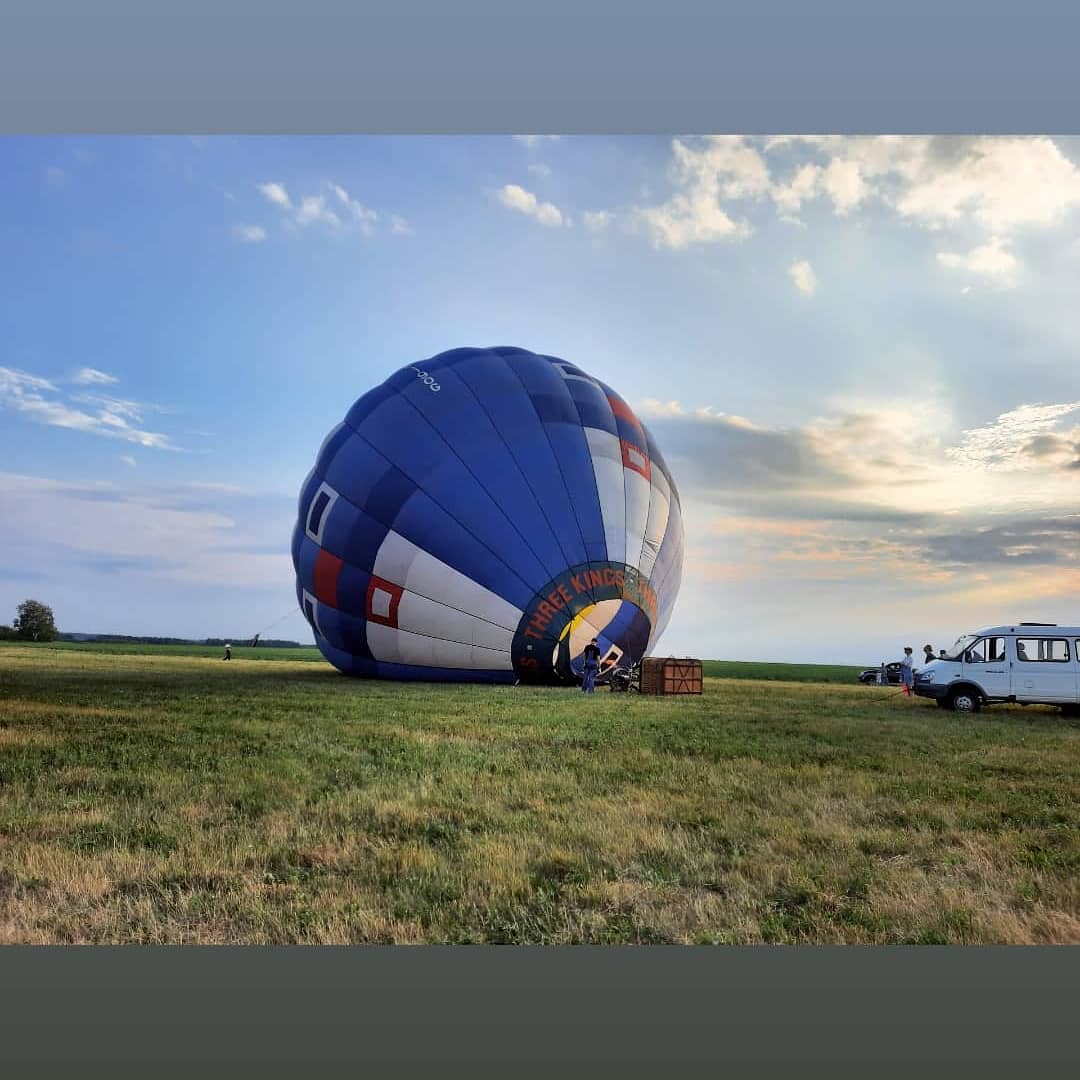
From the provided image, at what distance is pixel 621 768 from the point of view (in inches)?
182

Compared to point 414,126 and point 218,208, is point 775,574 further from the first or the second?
point 218,208

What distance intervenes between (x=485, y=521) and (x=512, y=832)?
15.1 feet

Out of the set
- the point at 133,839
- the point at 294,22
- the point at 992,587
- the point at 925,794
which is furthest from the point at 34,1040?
the point at 992,587

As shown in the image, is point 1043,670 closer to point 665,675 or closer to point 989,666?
point 989,666

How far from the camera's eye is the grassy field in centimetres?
296

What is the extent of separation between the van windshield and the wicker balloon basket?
3.33 metres

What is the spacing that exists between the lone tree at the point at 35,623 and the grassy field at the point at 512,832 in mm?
352

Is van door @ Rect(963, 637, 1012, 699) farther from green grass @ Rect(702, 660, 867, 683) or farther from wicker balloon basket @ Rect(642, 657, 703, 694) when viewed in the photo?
wicker balloon basket @ Rect(642, 657, 703, 694)

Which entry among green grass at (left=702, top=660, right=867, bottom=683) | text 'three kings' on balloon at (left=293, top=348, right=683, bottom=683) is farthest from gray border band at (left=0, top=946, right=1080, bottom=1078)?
green grass at (left=702, top=660, right=867, bottom=683)

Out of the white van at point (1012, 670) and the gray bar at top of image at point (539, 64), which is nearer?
the gray bar at top of image at point (539, 64)

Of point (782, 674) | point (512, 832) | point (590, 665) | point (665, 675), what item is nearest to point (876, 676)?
point (782, 674)

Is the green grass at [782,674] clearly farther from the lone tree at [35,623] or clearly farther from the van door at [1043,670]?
the lone tree at [35,623]

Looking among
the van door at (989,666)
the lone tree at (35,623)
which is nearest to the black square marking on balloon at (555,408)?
the lone tree at (35,623)

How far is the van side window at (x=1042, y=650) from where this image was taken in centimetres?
920
